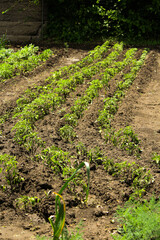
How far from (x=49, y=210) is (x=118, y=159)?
132cm

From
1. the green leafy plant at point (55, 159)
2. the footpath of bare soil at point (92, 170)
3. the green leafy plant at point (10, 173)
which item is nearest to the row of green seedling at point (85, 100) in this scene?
the footpath of bare soil at point (92, 170)

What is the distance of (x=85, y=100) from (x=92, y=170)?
2.13 m

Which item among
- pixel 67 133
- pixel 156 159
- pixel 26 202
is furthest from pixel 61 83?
pixel 26 202

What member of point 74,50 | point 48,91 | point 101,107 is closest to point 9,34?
point 74,50

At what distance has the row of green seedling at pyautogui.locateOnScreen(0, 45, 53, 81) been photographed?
8.04 metres

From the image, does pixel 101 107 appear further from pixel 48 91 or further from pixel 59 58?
pixel 59 58

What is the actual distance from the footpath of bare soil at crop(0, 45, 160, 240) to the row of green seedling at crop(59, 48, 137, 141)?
0.12m

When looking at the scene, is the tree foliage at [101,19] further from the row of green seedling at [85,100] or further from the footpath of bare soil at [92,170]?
the footpath of bare soil at [92,170]

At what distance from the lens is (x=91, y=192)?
3.90 m

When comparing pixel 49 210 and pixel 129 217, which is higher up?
pixel 129 217

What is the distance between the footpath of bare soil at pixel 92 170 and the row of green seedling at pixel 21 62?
0.57 metres

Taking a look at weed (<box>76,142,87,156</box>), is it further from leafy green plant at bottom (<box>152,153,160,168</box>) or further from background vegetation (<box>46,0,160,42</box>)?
background vegetation (<box>46,0,160,42</box>)

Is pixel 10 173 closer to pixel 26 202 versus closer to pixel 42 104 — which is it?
pixel 26 202

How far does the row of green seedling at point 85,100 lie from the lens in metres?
5.07
